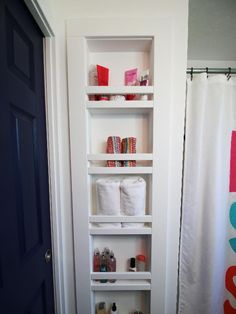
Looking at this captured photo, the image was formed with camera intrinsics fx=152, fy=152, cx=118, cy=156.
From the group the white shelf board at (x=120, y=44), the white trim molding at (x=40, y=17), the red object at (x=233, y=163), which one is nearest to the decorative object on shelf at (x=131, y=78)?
the white shelf board at (x=120, y=44)

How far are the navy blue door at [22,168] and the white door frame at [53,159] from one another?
0.09 feet

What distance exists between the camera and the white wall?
0.87m

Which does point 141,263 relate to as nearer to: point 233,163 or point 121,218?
point 121,218

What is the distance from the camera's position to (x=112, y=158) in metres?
0.91

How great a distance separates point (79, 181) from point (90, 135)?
12.0 inches

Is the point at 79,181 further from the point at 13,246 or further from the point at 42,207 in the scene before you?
the point at 13,246

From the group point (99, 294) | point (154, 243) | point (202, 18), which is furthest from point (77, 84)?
point (99, 294)

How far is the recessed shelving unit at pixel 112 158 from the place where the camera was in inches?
34.9

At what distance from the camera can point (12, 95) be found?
584mm

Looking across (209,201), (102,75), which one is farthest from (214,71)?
(209,201)

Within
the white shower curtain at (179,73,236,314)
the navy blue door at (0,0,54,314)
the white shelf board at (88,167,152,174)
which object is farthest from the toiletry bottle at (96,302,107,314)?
the white shelf board at (88,167,152,174)

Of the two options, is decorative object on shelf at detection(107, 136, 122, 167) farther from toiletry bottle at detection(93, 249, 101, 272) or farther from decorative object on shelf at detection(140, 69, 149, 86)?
toiletry bottle at detection(93, 249, 101, 272)

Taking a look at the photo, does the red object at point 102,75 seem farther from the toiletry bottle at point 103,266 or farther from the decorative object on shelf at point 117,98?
the toiletry bottle at point 103,266

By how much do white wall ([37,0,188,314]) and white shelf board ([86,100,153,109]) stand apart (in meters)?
0.15
